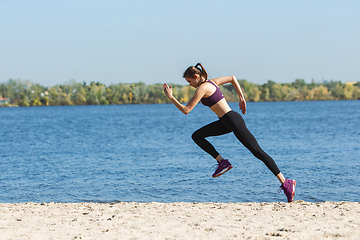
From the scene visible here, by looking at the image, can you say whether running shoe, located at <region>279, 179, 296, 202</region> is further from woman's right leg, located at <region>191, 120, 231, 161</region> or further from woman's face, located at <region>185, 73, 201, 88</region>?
woman's face, located at <region>185, 73, 201, 88</region>

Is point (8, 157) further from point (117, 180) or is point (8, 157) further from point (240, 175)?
point (240, 175)

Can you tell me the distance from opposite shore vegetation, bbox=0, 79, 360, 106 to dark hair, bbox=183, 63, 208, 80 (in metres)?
143

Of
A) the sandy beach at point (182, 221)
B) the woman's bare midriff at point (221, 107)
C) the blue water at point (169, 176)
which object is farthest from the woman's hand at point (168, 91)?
the blue water at point (169, 176)

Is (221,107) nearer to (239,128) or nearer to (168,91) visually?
(239,128)

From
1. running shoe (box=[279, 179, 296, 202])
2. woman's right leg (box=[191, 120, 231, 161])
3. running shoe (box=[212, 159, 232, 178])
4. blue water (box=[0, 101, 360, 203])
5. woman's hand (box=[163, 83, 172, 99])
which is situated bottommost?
blue water (box=[0, 101, 360, 203])

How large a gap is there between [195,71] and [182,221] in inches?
112

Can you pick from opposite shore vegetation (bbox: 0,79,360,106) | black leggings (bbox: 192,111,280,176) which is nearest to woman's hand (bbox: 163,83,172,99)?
black leggings (bbox: 192,111,280,176)

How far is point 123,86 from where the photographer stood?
171250 millimetres

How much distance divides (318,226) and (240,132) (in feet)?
7.04

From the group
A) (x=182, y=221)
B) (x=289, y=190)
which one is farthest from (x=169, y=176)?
(x=289, y=190)

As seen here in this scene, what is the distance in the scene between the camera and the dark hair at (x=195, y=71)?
264 inches

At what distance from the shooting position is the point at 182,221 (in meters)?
7.70

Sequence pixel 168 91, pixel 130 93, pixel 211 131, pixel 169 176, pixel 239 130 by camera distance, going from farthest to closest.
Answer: pixel 130 93
pixel 169 176
pixel 211 131
pixel 239 130
pixel 168 91

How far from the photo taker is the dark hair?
6.71m
